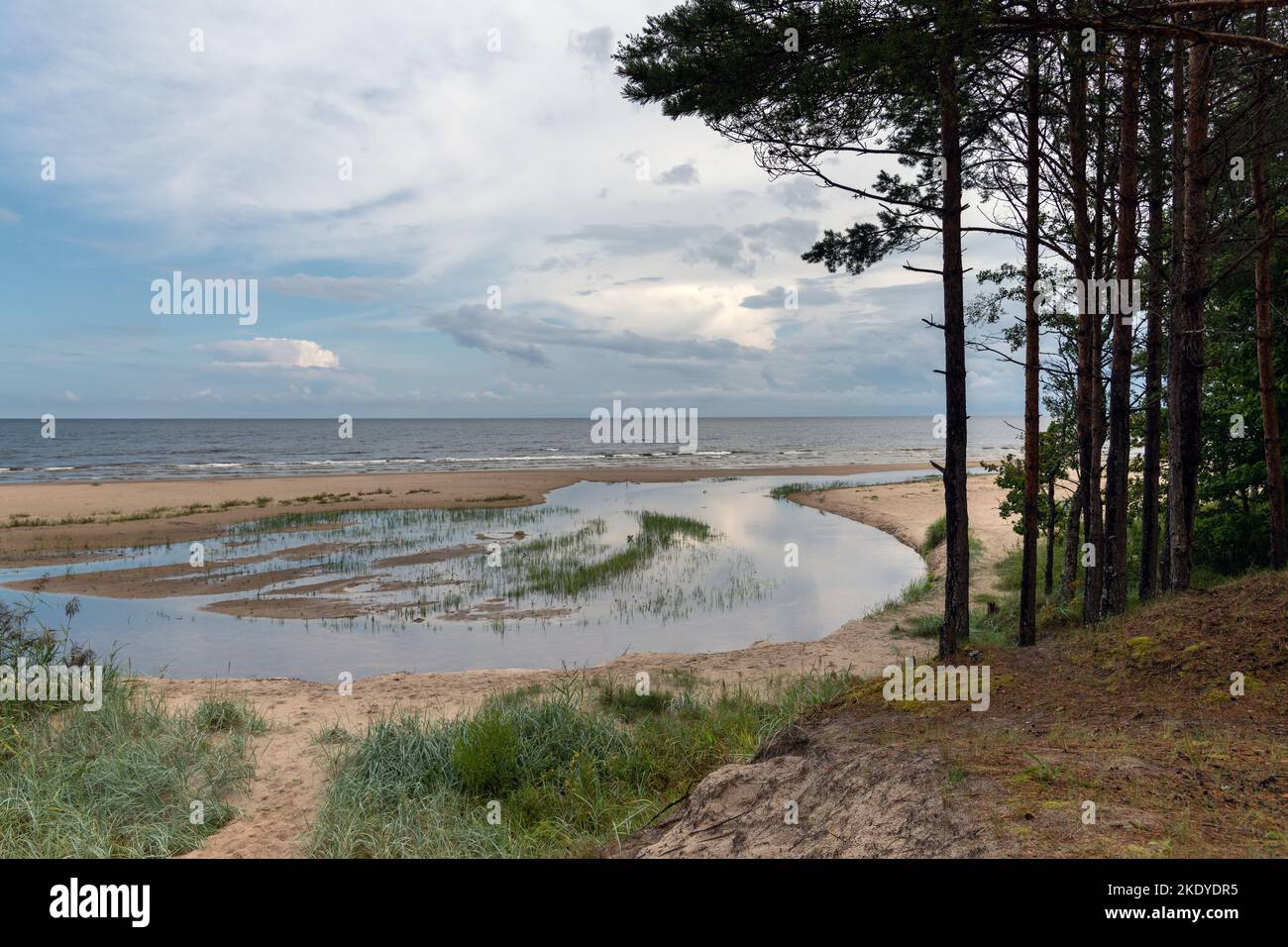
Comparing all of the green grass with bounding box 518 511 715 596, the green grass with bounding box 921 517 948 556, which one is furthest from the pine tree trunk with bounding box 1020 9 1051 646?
the green grass with bounding box 921 517 948 556

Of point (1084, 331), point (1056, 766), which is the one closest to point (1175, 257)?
point (1084, 331)

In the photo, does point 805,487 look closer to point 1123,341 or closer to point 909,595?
point 909,595

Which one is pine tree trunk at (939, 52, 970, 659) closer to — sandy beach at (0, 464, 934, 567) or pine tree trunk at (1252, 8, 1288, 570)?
pine tree trunk at (1252, 8, 1288, 570)

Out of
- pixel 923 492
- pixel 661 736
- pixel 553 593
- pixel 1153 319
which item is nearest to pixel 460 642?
pixel 553 593

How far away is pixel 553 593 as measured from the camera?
67.2 feet

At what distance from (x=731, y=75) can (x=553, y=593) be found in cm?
1434

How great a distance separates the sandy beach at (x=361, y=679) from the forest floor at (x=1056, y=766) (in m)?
4.46

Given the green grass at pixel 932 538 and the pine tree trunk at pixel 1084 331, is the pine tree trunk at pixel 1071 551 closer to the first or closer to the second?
the pine tree trunk at pixel 1084 331

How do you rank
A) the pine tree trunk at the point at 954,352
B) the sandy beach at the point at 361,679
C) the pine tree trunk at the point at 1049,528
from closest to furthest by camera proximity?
the sandy beach at the point at 361,679
the pine tree trunk at the point at 954,352
the pine tree trunk at the point at 1049,528

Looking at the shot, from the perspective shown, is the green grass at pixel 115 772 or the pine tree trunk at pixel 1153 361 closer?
the green grass at pixel 115 772

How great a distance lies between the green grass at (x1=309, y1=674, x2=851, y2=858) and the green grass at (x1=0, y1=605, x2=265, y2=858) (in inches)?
51.2

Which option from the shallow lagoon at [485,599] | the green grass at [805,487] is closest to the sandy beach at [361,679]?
the shallow lagoon at [485,599]

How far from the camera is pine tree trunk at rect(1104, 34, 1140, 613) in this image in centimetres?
1099

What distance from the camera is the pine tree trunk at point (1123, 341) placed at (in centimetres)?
1099
